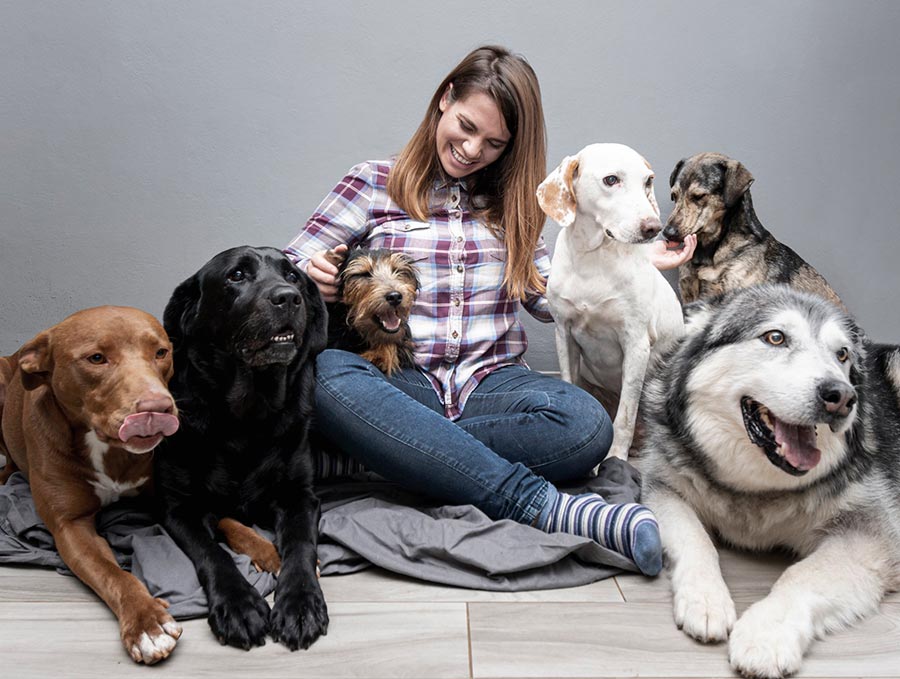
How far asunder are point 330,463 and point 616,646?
1.11 metres

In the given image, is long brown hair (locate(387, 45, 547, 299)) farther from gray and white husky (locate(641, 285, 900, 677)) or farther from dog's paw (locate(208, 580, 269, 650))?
dog's paw (locate(208, 580, 269, 650))

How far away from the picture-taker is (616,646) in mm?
1319

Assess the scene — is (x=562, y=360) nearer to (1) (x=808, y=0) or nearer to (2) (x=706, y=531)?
(2) (x=706, y=531)

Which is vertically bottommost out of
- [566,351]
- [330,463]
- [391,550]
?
[330,463]

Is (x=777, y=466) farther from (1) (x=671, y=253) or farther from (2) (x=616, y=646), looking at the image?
(1) (x=671, y=253)

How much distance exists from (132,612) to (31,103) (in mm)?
2586

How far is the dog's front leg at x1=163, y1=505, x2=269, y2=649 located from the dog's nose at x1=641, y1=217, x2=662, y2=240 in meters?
1.50

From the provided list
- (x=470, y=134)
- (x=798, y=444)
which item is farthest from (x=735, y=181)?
(x=798, y=444)

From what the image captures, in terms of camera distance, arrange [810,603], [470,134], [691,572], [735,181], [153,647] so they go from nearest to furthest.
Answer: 1. [153,647]
2. [810,603]
3. [691,572]
4. [470,134]
5. [735,181]

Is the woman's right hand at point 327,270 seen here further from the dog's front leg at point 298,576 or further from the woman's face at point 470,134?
the dog's front leg at point 298,576

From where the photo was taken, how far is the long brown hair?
2129 millimetres

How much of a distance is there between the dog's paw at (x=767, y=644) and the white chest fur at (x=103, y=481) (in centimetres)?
144

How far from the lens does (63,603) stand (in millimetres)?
1441

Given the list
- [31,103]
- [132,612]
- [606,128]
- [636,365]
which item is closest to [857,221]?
[606,128]
